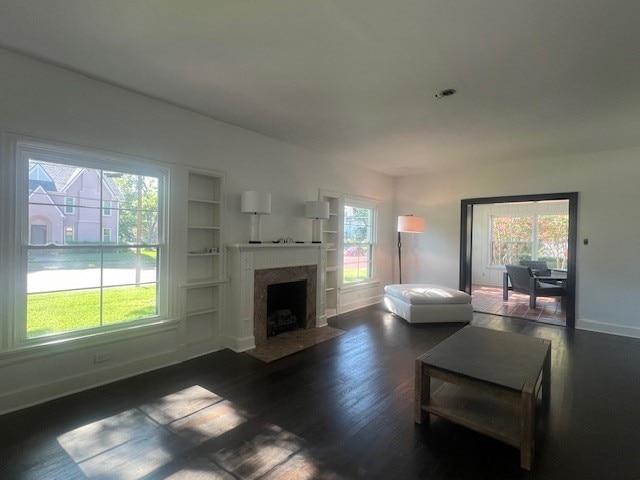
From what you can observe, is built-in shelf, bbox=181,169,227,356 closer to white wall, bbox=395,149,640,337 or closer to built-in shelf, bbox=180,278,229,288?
built-in shelf, bbox=180,278,229,288

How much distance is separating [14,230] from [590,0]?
4.03m

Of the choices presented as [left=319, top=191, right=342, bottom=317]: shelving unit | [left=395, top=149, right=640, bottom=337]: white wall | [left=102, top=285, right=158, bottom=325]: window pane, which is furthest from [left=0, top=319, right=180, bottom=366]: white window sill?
[left=395, top=149, right=640, bottom=337]: white wall

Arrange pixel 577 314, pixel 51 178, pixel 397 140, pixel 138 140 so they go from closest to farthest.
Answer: pixel 51 178 → pixel 138 140 → pixel 397 140 → pixel 577 314

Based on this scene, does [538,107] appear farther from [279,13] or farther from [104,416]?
[104,416]

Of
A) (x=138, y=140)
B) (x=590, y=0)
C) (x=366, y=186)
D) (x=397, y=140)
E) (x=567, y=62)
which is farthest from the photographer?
(x=366, y=186)

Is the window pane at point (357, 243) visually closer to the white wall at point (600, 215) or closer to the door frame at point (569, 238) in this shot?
the door frame at point (569, 238)

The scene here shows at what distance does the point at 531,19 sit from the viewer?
1.85 meters

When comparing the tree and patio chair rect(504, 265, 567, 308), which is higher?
the tree

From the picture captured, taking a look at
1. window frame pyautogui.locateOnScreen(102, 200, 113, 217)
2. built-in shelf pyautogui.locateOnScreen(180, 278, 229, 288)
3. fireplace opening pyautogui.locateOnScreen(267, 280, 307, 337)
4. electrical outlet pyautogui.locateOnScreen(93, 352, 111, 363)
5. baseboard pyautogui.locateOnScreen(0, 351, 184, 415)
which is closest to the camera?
baseboard pyautogui.locateOnScreen(0, 351, 184, 415)

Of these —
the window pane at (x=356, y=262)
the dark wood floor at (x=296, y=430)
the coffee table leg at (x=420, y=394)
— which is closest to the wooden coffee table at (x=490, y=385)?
the coffee table leg at (x=420, y=394)

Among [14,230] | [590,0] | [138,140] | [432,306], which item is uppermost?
[590,0]

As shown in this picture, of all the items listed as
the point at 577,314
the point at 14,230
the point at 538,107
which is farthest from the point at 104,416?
the point at 577,314

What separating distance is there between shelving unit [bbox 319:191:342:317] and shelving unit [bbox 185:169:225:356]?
204cm

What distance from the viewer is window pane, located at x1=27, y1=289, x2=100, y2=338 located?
2.51m
